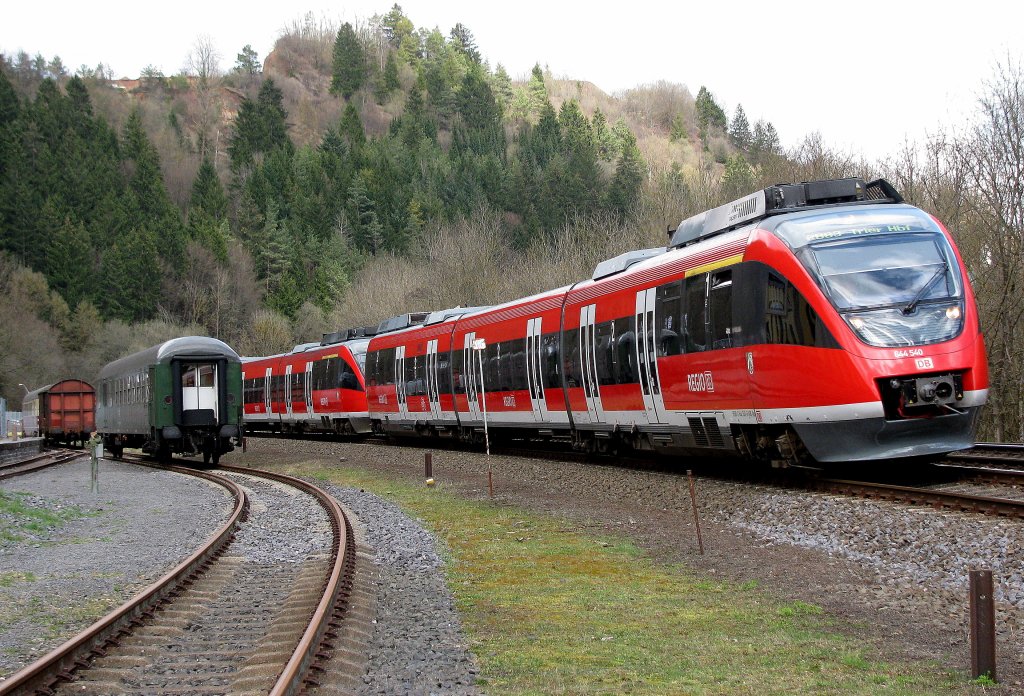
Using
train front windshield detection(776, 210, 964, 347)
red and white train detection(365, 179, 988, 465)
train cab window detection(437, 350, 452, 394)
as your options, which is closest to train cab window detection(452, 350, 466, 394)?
train cab window detection(437, 350, 452, 394)

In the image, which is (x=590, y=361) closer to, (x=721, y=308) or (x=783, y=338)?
(x=721, y=308)

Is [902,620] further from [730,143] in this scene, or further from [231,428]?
[730,143]

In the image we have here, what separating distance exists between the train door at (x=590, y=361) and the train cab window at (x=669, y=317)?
10.2ft

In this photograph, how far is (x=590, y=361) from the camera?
870 inches

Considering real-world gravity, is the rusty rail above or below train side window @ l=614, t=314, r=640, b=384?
below

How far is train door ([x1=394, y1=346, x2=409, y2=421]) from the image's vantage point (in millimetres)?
35375

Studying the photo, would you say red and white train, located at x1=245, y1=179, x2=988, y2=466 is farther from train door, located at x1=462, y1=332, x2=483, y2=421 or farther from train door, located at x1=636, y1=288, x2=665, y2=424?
train door, located at x1=462, y1=332, x2=483, y2=421

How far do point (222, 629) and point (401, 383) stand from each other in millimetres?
26595

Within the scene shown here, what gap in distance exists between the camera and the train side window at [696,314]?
17062mm

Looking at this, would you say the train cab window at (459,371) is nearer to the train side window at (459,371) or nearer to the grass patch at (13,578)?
the train side window at (459,371)

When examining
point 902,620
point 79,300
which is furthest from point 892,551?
point 79,300

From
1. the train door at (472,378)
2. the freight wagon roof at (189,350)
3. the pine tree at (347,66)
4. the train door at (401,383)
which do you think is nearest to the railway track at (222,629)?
the train door at (472,378)

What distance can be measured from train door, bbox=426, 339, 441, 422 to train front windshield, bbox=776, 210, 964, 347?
60.5ft

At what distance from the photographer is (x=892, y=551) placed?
11.0m
